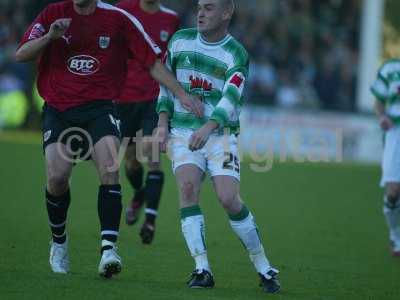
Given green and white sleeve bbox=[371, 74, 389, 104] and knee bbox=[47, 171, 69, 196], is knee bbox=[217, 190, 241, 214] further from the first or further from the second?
green and white sleeve bbox=[371, 74, 389, 104]

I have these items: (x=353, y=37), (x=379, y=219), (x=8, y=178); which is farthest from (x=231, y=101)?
(x=353, y=37)

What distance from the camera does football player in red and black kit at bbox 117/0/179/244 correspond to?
1206 cm

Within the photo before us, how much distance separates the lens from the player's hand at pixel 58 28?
8.19 meters

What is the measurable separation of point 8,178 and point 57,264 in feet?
29.4

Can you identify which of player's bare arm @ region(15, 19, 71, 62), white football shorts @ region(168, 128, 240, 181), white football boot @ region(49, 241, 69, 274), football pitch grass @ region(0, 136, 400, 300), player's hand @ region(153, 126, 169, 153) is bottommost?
football pitch grass @ region(0, 136, 400, 300)

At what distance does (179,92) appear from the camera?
8508 millimetres

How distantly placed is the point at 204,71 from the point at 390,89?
462cm

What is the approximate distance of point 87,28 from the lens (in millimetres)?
8750

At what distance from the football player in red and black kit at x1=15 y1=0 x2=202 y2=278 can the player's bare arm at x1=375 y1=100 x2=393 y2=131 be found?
4.40 m

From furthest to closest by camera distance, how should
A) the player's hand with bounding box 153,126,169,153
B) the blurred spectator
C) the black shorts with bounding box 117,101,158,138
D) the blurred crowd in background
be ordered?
the blurred spectator
the blurred crowd in background
the black shorts with bounding box 117,101,158,138
the player's hand with bounding box 153,126,169,153

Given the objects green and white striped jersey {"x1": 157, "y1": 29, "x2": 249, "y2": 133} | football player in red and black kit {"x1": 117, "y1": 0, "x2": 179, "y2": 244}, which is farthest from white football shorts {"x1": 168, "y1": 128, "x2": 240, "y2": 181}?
football player in red and black kit {"x1": 117, "y1": 0, "x2": 179, "y2": 244}

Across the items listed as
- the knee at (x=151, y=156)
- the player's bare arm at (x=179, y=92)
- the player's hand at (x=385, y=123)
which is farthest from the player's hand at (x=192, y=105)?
the player's hand at (x=385, y=123)

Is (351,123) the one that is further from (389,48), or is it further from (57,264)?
(57,264)

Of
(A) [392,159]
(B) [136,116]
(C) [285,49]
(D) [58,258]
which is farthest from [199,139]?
(C) [285,49]
